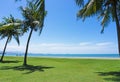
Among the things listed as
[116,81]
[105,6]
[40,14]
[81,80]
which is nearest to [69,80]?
[81,80]

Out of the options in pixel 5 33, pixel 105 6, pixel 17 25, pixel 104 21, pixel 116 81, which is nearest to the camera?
pixel 116 81

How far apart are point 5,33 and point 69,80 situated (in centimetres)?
2652

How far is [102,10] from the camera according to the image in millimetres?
16797

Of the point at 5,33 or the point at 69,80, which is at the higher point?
the point at 5,33

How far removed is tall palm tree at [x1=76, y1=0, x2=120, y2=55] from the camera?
13805mm

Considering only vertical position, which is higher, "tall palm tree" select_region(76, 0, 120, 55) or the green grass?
"tall palm tree" select_region(76, 0, 120, 55)

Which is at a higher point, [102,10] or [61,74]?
[102,10]

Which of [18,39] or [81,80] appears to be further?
[18,39]

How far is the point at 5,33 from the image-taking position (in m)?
36.7

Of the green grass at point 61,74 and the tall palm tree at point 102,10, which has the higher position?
the tall palm tree at point 102,10

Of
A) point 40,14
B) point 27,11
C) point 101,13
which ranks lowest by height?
point 40,14

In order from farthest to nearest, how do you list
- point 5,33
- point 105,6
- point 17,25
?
1. point 5,33
2. point 17,25
3. point 105,6

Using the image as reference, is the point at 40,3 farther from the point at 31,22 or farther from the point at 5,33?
the point at 5,33

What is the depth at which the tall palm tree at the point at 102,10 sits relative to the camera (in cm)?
1380
